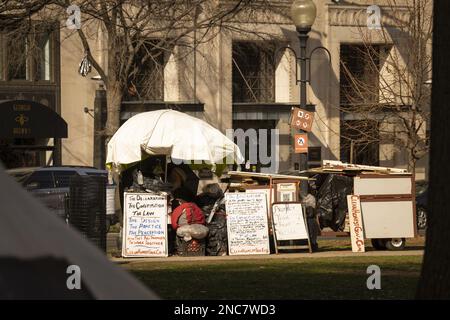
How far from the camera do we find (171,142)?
17.4 meters

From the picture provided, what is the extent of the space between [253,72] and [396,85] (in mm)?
7626

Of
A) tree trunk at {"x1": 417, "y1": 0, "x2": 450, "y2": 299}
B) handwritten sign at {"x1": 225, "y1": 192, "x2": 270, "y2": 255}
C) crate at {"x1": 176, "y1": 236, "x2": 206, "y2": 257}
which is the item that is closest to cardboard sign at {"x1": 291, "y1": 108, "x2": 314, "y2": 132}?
handwritten sign at {"x1": 225, "y1": 192, "x2": 270, "y2": 255}

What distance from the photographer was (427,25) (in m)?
26.7

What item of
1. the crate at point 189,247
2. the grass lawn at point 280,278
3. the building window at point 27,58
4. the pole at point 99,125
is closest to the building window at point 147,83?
the pole at point 99,125

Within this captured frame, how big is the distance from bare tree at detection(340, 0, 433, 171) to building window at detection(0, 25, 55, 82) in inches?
394

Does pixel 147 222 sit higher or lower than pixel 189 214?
lower

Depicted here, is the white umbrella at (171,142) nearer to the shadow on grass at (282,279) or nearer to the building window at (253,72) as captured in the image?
the shadow on grass at (282,279)

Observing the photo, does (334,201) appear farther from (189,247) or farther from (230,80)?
(230,80)

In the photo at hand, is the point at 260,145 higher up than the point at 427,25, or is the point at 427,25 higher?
the point at 427,25

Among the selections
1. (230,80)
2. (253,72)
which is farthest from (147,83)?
(253,72)

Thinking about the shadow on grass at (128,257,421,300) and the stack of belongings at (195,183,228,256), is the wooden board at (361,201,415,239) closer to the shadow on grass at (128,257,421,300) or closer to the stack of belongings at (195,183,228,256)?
the shadow on grass at (128,257,421,300)

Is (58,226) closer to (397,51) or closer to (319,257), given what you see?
(319,257)
